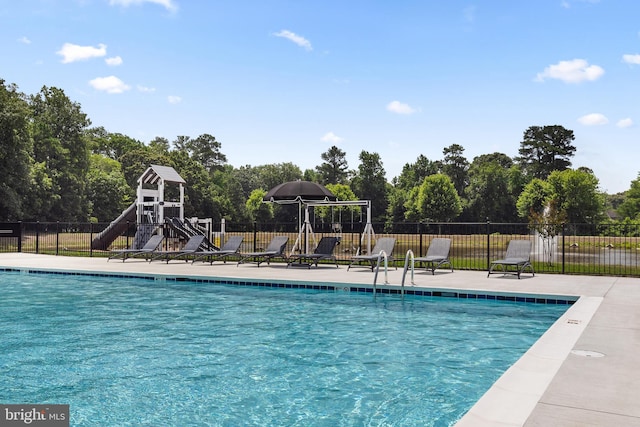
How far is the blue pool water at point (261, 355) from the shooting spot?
446cm

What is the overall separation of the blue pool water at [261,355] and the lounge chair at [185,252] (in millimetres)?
5474

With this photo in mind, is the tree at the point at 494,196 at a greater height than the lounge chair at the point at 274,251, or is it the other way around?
the tree at the point at 494,196

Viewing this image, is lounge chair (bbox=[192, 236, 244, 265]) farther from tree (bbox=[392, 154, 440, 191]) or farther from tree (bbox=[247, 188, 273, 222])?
tree (bbox=[392, 154, 440, 191])

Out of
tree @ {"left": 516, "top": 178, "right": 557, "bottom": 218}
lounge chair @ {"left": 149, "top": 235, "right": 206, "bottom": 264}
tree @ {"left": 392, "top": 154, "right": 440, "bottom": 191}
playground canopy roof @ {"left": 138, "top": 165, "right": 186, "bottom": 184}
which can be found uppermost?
tree @ {"left": 392, "top": 154, "right": 440, "bottom": 191}

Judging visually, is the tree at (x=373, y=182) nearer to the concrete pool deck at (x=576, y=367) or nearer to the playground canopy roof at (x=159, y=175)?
the playground canopy roof at (x=159, y=175)

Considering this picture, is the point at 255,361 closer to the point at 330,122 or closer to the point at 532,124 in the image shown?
the point at 330,122

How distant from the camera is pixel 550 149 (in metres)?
68.8

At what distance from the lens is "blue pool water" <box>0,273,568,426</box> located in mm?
4461

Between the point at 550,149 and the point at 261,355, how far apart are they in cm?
7044

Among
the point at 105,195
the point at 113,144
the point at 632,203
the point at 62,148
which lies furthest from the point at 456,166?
the point at 113,144

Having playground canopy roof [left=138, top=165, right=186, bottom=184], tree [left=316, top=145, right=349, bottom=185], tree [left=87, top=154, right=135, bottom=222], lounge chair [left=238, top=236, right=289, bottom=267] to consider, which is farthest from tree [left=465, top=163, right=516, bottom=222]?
lounge chair [left=238, top=236, right=289, bottom=267]

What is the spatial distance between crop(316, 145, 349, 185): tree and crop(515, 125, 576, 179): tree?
2666 cm

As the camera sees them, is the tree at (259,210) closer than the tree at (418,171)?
No

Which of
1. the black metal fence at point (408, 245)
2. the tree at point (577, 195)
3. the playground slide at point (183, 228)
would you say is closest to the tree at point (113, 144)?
A: the black metal fence at point (408, 245)
